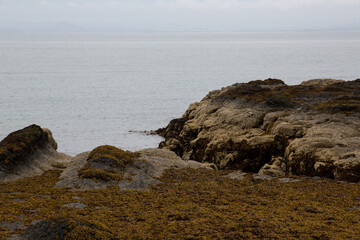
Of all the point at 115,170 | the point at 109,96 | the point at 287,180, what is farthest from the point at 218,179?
the point at 109,96

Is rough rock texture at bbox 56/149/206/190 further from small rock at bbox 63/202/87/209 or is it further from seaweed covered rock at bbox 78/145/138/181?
small rock at bbox 63/202/87/209

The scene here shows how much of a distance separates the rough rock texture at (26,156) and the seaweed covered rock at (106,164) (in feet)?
10.7

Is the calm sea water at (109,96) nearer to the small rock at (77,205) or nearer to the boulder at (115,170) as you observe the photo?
the boulder at (115,170)

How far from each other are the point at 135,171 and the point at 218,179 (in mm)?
4473

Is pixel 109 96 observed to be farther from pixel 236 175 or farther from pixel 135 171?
pixel 236 175

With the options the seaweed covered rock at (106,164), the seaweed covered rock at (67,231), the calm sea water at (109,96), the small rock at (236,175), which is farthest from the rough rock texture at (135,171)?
the calm sea water at (109,96)

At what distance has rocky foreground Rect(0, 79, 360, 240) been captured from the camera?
14.4 metres

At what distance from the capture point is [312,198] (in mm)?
19141

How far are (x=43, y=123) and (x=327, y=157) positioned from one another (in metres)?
40.3

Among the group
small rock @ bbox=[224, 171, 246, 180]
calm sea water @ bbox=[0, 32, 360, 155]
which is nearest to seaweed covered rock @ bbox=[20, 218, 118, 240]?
small rock @ bbox=[224, 171, 246, 180]

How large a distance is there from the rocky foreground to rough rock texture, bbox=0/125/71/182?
0.07 m

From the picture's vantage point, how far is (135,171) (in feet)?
77.0

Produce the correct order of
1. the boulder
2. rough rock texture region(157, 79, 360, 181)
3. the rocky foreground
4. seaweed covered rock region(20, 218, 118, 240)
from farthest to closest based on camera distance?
rough rock texture region(157, 79, 360, 181) < the boulder < the rocky foreground < seaweed covered rock region(20, 218, 118, 240)

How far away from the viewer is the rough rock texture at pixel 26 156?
23.4 m
